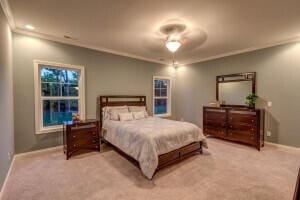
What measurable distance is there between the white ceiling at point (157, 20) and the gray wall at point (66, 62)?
28 centimetres

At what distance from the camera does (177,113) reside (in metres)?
6.54

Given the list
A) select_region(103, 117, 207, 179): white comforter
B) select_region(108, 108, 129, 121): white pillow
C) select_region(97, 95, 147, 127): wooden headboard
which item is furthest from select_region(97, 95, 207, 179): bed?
select_region(97, 95, 147, 127): wooden headboard

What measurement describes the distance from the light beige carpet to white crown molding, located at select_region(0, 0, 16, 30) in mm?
2708

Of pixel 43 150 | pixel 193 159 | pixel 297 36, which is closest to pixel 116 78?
pixel 43 150

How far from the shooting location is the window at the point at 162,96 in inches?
232

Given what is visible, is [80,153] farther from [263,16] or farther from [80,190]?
[263,16]

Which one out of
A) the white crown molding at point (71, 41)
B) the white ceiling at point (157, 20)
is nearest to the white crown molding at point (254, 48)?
the white ceiling at point (157, 20)

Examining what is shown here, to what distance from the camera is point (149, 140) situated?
255cm

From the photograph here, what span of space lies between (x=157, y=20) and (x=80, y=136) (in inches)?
116

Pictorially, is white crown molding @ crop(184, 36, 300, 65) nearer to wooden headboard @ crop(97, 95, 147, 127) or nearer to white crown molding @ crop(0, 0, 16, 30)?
wooden headboard @ crop(97, 95, 147, 127)

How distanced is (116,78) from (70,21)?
A: 2.09m

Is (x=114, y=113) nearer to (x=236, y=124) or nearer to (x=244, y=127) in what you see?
(x=236, y=124)

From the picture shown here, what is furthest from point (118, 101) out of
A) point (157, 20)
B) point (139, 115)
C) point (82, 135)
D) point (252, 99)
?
point (252, 99)

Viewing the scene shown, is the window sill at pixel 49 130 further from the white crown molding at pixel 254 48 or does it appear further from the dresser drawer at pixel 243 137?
the white crown molding at pixel 254 48
